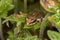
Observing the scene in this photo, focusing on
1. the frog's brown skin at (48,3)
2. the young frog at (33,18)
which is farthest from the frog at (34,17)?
the frog's brown skin at (48,3)

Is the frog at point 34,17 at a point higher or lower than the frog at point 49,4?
lower

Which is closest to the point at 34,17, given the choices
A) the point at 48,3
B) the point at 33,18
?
the point at 33,18

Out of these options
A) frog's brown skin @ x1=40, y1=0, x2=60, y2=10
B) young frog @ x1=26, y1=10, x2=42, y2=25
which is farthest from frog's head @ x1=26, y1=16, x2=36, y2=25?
frog's brown skin @ x1=40, y1=0, x2=60, y2=10

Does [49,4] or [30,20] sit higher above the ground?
[49,4]

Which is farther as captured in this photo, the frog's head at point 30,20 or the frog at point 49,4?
the frog's head at point 30,20

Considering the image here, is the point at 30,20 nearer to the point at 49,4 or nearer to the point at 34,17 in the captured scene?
the point at 34,17

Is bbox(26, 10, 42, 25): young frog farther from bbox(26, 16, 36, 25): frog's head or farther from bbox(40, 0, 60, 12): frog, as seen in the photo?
bbox(40, 0, 60, 12): frog

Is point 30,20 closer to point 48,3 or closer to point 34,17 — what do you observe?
point 34,17

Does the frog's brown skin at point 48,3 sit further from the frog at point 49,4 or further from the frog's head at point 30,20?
the frog's head at point 30,20

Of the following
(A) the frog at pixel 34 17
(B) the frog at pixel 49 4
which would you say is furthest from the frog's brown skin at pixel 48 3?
(A) the frog at pixel 34 17

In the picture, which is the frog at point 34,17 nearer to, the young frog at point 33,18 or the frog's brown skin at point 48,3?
the young frog at point 33,18

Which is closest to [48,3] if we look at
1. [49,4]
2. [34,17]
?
[49,4]

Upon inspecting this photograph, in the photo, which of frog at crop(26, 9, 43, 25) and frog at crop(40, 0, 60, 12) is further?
frog at crop(26, 9, 43, 25)

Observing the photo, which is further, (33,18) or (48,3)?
(33,18)
